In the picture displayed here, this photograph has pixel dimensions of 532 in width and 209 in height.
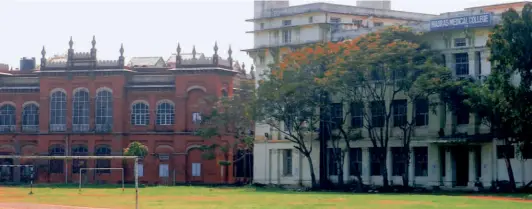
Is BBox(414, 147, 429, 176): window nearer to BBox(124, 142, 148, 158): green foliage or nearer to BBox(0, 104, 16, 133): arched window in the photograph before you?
BBox(124, 142, 148, 158): green foliage

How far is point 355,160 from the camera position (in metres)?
71.1

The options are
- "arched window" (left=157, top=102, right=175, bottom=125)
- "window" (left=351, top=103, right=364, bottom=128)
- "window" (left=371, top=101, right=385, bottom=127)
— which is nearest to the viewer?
"window" (left=371, top=101, right=385, bottom=127)

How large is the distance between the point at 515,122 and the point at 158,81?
39.7 metres

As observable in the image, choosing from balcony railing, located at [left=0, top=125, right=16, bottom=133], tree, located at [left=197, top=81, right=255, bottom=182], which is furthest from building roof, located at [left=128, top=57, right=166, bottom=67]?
balcony railing, located at [left=0, top=125, right=16, bottom=133]

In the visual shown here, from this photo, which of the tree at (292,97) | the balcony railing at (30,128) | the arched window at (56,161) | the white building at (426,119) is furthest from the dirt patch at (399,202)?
the balcony railing at (30,128)

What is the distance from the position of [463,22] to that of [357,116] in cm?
1209

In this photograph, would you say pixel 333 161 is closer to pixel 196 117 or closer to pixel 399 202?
pixel 196 117

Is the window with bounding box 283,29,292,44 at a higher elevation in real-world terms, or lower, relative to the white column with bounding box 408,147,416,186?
higher

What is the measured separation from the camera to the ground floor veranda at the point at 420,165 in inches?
2397

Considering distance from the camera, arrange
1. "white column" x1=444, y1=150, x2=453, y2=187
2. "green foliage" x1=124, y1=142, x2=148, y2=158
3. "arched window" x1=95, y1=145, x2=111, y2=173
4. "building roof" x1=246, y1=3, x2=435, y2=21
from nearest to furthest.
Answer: "white column" x1=444, y1=150, x2=453, y2=187
"building roof" x1=246, y1=3, x2=435, y2=21
"green foliage" x1=124, y1=142, x2=148, y2=158
"arched window" x1=95, y1=145, x2=111, y2=173

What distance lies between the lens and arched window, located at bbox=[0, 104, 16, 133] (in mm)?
89250

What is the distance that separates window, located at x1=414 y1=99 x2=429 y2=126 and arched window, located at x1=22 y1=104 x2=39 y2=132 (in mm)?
37394

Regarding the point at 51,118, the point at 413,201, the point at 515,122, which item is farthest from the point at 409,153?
the point at 51,118

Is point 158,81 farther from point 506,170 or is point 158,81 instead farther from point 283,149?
point 506,170
